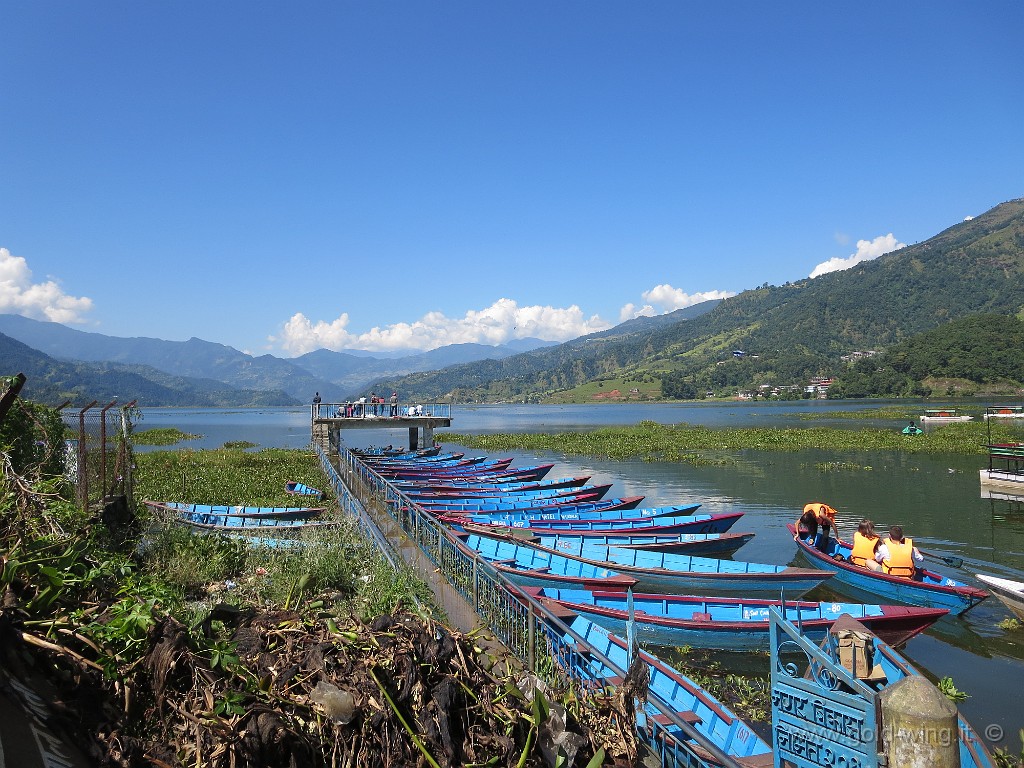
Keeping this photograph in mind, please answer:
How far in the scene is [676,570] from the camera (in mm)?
13523

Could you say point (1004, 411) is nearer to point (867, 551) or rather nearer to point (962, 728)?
point (867, 551)

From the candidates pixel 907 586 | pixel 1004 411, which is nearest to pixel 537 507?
pixel 907 586

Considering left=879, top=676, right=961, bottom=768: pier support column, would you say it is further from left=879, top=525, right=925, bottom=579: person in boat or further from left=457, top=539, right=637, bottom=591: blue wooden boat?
left=879, top=525, right=925, bottom=579: person in boat

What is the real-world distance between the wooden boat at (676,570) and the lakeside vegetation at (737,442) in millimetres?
26110

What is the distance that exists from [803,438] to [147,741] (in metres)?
51.4

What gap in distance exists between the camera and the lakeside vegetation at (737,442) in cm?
4134

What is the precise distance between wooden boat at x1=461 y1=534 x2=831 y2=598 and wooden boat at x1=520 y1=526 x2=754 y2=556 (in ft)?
2.08

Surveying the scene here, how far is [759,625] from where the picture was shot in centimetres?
1011

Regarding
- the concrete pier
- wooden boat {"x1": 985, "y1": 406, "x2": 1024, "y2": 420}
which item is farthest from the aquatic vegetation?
wooden boat {"x1": 985, "y1": 406, "x2": 1024, "y2": 420}

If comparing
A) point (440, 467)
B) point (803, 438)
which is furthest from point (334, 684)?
point (803, 438)

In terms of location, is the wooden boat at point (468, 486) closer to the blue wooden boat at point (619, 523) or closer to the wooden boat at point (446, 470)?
the wooden boat at point (446, 470)

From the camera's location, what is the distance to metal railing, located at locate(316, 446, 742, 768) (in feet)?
14.6

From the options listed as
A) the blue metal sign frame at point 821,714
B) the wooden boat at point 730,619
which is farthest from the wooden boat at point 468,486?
the blue metal sign frame at point 821,714

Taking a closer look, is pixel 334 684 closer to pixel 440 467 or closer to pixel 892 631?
pixel 892 631
